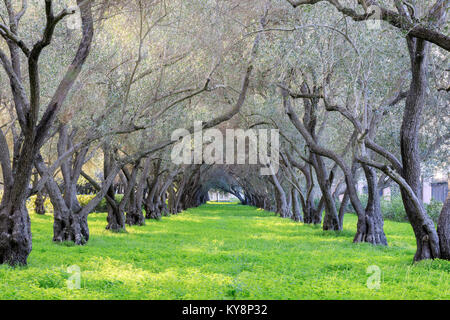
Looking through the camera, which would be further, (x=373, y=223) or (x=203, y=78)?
(x=203, y=78)

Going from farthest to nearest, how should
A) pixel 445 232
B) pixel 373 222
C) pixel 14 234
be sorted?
pixel 373 222 → pixel 445 232 → pixel 14 234

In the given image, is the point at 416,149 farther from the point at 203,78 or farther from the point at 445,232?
the point at 203,78

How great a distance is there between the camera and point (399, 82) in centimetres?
1467

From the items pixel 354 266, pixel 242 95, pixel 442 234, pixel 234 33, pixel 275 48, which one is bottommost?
pixel 354 266

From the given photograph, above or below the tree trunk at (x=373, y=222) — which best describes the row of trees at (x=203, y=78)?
above

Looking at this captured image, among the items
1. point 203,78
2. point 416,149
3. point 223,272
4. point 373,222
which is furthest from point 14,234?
point 373,222

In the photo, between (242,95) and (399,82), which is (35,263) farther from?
(399,82)

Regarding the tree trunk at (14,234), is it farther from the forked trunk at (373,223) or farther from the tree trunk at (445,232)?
the forked trunk at (373,223)

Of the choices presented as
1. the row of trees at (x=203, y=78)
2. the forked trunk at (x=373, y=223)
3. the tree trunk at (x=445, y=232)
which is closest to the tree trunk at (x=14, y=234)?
the row of trees at (x=203, y=78)

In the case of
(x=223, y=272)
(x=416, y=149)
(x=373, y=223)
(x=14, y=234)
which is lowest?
(x=223, y=272)

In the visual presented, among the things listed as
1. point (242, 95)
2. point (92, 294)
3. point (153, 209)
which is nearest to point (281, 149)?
point (153, 209)

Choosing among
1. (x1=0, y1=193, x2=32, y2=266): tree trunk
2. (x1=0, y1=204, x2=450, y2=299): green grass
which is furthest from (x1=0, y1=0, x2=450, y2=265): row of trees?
(x1=0, y1=204, x2=450, y2=299): green grass

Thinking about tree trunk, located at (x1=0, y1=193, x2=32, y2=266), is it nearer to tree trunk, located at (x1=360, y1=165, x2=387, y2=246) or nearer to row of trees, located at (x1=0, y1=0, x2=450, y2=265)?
row of trees, located at (x1=0, y1=0, x2=450, y2=265)
